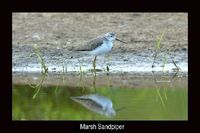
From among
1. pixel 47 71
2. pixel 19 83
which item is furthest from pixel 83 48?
pixel 19 83

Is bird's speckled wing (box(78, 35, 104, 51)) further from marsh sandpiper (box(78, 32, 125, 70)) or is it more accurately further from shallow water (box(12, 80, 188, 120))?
shallow water (box(12, 80, 188, 120))

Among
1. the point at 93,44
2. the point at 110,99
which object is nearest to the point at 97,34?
the point at 93,44

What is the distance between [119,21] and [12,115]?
658 cm

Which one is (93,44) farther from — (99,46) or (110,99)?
(110,99)

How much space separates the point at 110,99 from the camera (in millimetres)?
11773

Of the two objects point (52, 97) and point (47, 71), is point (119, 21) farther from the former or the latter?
point (52, 97)

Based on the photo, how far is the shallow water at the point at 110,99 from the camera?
424 inches

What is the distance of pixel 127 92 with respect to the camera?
12328mm

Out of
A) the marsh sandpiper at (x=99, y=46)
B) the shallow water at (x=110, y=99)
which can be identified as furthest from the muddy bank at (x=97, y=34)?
the shallow water at (x=110, y=99)

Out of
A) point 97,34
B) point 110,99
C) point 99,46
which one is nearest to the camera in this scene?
point 110,99

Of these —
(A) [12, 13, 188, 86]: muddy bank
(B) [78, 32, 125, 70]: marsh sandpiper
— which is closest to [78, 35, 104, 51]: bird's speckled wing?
(B) [78, 32, 125, 70]: marsh sandpiper

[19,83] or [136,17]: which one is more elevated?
[136,17]

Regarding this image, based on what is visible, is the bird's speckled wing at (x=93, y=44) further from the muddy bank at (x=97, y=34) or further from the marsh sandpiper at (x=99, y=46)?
the muddy bank at (x=97, y=34)

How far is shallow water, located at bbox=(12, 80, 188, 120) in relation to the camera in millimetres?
10758
